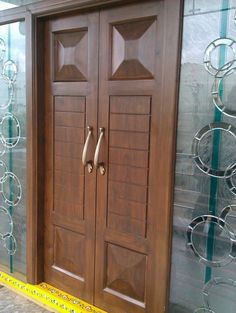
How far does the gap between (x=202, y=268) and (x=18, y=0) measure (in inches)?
70.7

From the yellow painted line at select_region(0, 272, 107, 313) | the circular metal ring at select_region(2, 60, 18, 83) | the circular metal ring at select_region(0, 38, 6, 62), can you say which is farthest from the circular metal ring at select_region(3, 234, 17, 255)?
the circular metal ring at select_region(0, 38, 6, 62)

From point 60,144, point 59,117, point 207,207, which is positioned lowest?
point 207,207

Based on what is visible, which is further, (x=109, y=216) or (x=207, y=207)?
(x=109, y=216)

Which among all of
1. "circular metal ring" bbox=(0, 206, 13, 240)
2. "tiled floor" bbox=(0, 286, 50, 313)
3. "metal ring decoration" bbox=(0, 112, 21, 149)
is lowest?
"tiled floor" bbox=(0, 286, 50, 313)

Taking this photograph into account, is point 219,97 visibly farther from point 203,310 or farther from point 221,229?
point 203,310

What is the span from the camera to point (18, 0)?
2186 mm

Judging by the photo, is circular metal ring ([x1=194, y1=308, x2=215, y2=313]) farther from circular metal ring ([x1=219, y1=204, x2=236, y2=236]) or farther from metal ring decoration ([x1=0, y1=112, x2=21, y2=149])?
metal ring decoration ([x1=0, y1=112, x2=21, y2=149])

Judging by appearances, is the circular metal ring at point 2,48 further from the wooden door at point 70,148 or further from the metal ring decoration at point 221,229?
the metal ring decoration at point 221,229

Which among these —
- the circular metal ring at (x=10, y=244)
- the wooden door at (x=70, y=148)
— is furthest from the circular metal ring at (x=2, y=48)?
the circular metal ring at (x=10, y=244)

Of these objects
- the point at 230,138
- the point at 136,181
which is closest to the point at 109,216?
the point at 136,181

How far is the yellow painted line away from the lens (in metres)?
2.15

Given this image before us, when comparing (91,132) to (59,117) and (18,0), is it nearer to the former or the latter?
(59,117)

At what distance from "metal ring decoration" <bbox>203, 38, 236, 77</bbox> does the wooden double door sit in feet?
0.47

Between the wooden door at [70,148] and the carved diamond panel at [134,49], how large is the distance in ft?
0.44
